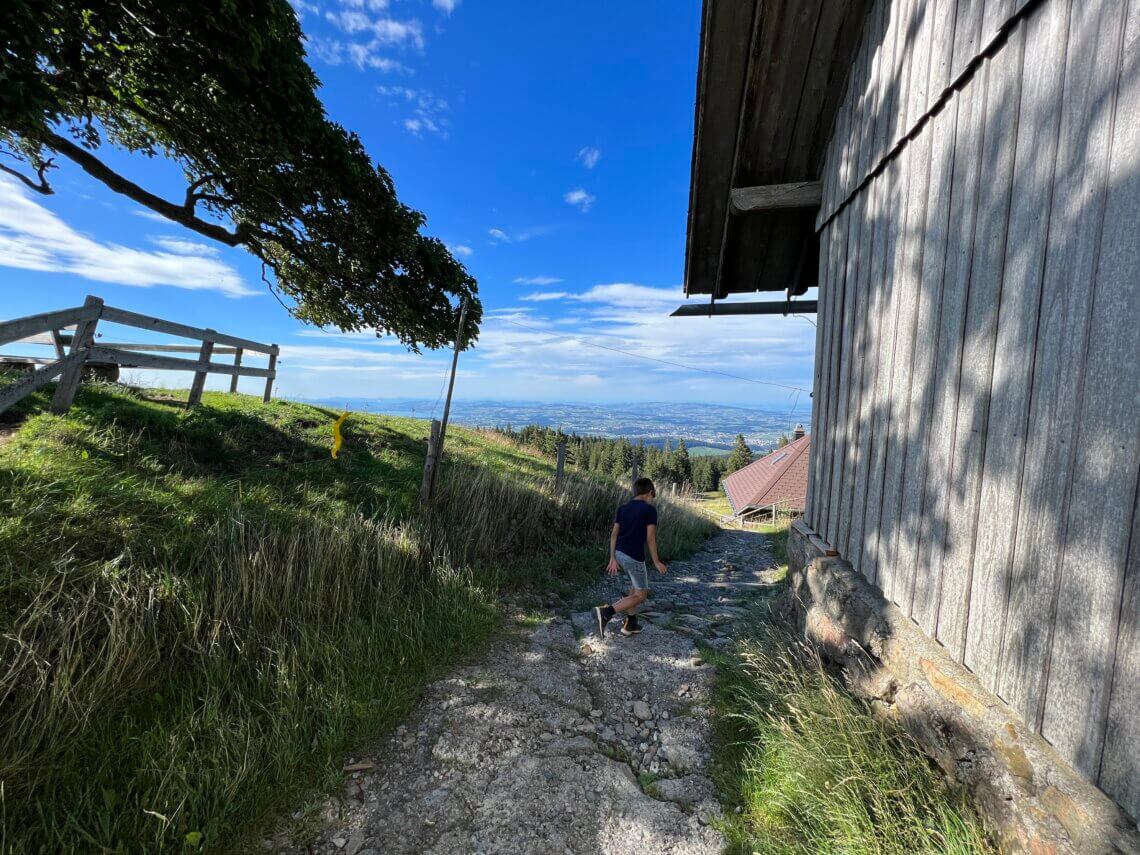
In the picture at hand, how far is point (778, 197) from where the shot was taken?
428cm

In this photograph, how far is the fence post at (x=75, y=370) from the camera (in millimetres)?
5418

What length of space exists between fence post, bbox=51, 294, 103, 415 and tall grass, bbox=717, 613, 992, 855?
26.7 ft

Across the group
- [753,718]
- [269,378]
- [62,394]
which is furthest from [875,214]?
[269,378]

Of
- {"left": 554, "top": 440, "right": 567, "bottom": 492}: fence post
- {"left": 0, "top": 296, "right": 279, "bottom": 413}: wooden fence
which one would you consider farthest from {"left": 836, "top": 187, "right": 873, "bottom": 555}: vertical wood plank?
{"left": 0, "top": 296, "right": 279, "bottom": 413}: wooden fence

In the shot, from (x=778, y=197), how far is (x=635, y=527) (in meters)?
3.66

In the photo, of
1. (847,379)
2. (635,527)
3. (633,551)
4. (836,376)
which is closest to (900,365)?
(847,379)

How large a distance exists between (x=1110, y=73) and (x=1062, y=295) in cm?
73

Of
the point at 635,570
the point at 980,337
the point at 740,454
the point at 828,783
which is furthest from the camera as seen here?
the point at 740,454

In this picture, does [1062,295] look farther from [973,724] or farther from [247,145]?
[247,145]

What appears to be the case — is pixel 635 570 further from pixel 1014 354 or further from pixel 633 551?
pixel 1014 354

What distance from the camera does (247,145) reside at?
5992 millimetres

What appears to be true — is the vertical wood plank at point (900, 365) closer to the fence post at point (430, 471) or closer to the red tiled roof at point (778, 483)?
the fence post at point (430, 471)

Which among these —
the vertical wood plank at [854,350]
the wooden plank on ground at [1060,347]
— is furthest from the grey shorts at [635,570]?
the wooden plank on ground at [1060,347]

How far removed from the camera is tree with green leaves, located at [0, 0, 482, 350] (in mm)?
4355
